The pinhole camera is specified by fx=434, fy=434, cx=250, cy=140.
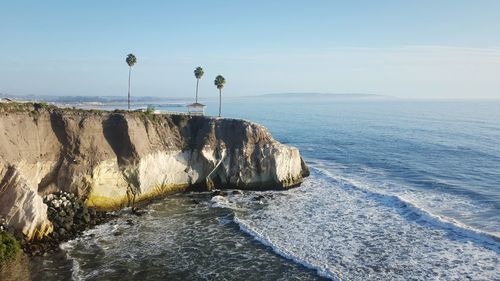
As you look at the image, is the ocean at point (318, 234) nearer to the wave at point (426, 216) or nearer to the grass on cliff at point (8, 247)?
the wave at point (426, 216)

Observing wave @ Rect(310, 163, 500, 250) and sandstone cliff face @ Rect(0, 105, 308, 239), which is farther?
sandstone cliff face @ Rect(0, 105, 308, 239)

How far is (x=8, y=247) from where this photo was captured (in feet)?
88.1

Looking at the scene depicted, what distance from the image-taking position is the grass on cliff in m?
26.4

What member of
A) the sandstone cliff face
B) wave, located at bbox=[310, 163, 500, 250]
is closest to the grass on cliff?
the sandstone cliff face

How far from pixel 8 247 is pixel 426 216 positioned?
103ft

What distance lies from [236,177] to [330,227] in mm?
14270

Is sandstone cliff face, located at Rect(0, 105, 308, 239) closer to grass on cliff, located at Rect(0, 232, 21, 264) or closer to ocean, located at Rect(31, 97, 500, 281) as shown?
grass on cliff, located at Rect(0, 232, 21, 264)

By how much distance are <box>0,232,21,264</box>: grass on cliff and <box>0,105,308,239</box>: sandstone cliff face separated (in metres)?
1.72

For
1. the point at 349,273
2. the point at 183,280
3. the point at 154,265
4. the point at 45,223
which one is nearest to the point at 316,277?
the point at 349,273

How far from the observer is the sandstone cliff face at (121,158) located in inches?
1256

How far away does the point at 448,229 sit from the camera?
3391cm

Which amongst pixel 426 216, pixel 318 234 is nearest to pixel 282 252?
pixel 318 234

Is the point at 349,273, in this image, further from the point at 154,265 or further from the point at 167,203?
the point at 167,203

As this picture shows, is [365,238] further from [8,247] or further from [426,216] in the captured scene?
[8,247]
